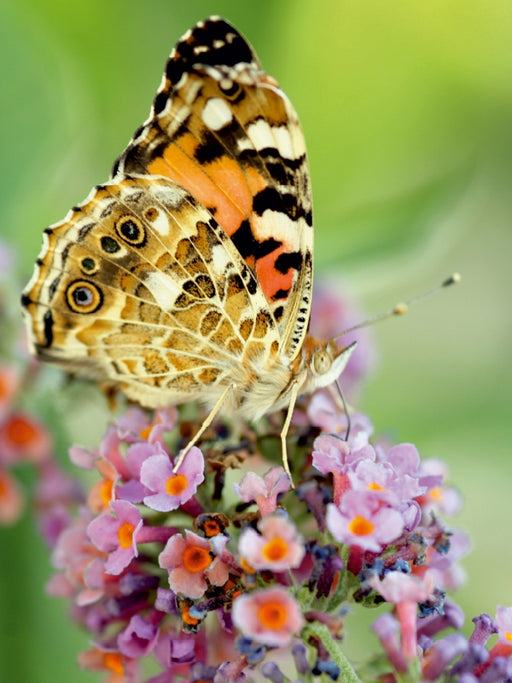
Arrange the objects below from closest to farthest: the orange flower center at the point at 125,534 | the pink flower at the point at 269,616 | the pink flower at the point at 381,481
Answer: the pink flower at the point at 269,616 → the pink flower at the point at 381,481 → the orange flower center at the point at 125,534

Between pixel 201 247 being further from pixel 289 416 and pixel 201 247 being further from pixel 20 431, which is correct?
pixel 20 431

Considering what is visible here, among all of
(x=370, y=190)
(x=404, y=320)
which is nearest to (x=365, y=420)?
(x=370, y=190)

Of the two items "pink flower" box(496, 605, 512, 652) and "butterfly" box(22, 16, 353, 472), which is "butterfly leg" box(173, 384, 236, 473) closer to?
"butterfly" box(22, 16, 353, 472)

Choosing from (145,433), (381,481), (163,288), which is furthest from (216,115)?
(381,481)

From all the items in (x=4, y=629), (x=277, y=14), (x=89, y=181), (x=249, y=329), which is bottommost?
(x=4, y=629)

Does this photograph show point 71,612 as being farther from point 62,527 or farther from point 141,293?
point 141,293

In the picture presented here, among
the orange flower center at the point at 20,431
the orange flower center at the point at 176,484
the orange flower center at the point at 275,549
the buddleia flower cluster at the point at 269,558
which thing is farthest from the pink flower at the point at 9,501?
the orange flower center at the point at 275,549

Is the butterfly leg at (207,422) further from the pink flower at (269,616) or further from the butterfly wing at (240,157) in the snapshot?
the pink flower at (269,616)
